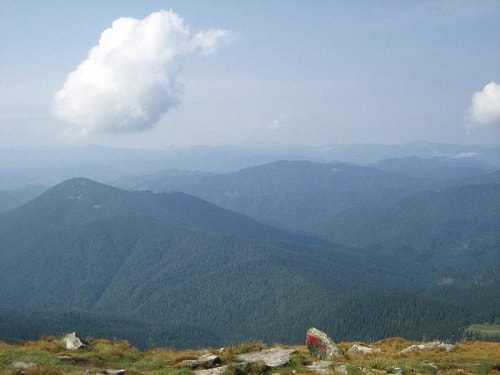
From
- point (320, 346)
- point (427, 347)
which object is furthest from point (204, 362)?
point (427, 347)

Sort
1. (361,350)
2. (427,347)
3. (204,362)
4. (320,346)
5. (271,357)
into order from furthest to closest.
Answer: (427,347) < (361,350) < (320,346) < (271,357) < (204,362)

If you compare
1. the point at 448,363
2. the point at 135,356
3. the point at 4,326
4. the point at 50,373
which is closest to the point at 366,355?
the point at 448,363

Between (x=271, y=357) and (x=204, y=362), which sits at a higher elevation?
(x=204, y=362)

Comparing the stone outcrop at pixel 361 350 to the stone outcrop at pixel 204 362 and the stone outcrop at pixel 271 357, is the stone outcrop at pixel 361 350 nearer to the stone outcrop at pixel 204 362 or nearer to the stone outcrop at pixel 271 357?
the stone outcrop at pixel 271 357

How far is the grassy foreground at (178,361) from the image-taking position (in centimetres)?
2427

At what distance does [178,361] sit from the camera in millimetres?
28078

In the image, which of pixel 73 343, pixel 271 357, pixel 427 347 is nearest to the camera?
pixel 271 357

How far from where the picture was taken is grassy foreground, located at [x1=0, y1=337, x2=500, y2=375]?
24266 mm

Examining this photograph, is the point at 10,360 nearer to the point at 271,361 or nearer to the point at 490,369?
the point at 271,361

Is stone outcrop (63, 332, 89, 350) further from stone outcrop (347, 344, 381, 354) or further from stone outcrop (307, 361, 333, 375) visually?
stone outcrop (347, 344, 381, 354)

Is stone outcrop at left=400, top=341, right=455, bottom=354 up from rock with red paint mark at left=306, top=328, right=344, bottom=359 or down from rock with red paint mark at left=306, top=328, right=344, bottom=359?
down

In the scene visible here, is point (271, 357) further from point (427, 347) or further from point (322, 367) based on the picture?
point (427, 347)

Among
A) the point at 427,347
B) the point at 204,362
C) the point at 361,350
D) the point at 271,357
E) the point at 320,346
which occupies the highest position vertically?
the point at 204,362

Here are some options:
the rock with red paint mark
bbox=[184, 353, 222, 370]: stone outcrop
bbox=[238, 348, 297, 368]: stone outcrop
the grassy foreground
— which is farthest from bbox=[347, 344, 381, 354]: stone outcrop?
bbox=[184, 353, 222, 370]: stone outcrop
